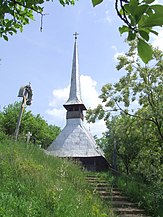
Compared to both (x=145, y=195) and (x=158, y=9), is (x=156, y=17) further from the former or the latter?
(x=145, y=195)

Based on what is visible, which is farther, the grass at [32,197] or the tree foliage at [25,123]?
the tree foliage at [25,123]

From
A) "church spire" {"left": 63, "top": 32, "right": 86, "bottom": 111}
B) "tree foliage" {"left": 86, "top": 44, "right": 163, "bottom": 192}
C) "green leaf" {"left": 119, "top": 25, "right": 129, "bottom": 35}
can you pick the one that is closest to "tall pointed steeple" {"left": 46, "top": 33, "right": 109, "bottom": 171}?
"church spire" {"left": 63, "top": 32, "right": 86, "bottom": 111}

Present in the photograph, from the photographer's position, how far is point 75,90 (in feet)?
87.2

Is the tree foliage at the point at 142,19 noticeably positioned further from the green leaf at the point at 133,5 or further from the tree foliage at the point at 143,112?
the tree foliage at the point at 143,112

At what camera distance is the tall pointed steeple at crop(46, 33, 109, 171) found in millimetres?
19359

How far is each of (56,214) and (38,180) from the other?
72.2 inches

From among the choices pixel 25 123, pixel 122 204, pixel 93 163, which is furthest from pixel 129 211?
pixel 25 123

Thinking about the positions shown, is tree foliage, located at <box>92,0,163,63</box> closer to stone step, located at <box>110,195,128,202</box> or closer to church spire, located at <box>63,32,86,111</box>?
stone step, located at <box>110,195,128,202</box>

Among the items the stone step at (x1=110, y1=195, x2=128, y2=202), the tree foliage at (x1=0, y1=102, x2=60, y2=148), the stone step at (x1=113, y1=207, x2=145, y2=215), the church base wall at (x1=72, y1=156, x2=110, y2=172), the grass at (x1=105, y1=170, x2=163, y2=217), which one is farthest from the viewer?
the tree foliage at (x1=0, y1=102, x2=60, y2=148)

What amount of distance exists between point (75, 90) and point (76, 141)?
260 inches

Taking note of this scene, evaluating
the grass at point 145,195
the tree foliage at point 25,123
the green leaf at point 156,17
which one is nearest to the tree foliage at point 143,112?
the grass at point 145,195

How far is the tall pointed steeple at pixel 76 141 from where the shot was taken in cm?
1936

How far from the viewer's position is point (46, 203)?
543 centimetres

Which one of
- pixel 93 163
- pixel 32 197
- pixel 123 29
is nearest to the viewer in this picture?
pixel 123 29
